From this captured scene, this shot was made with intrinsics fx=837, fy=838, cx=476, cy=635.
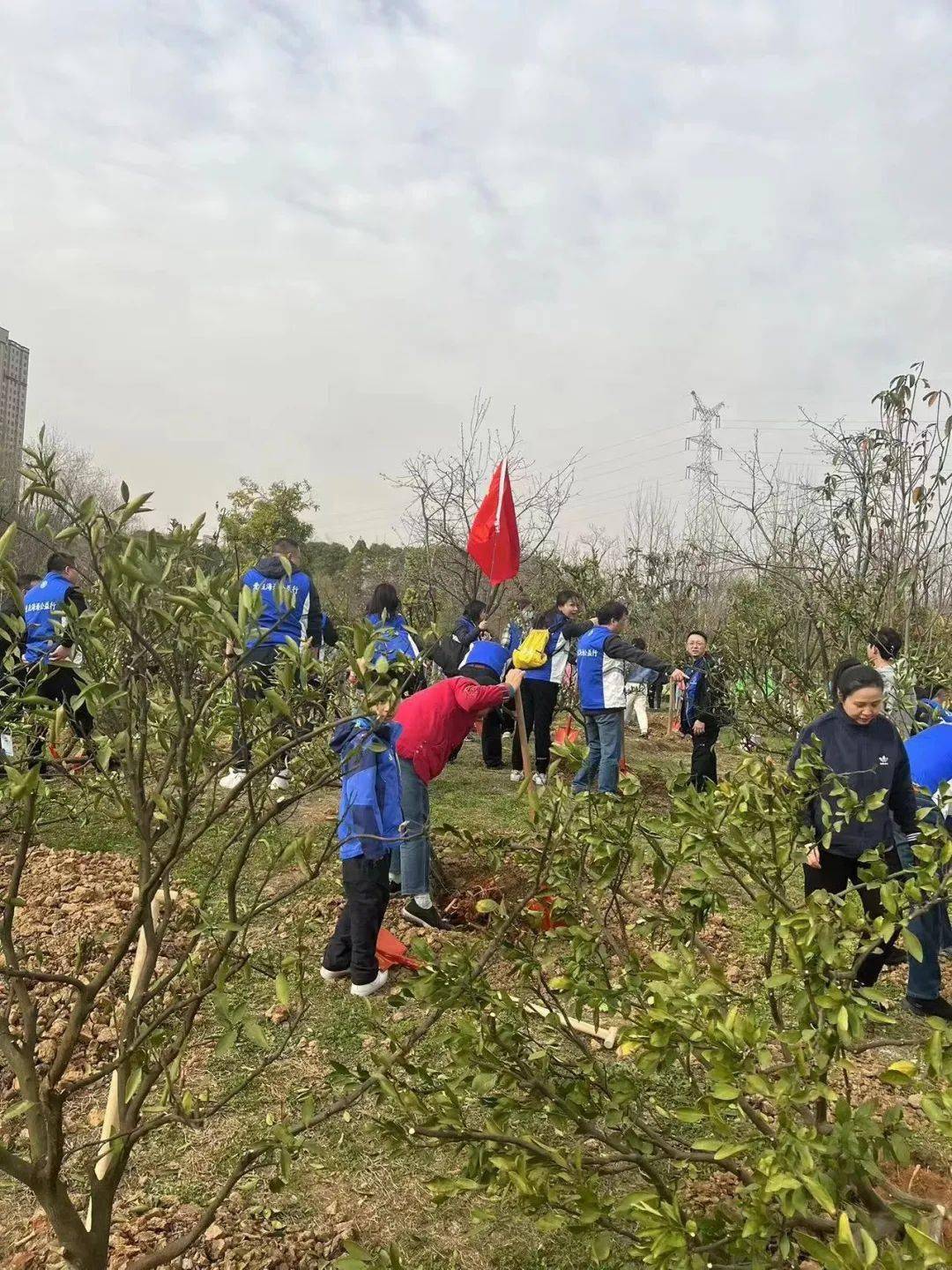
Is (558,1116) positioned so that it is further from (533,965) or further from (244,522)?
(244,522)

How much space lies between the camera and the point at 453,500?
1238 cm

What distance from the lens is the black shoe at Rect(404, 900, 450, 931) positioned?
4.32m

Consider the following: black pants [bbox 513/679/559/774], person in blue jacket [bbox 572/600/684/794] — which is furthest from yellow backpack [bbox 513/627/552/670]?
black pants [bbox 513/679/559/774]

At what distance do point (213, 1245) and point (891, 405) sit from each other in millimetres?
4884

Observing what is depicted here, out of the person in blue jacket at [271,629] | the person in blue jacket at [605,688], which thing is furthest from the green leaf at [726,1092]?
the person in blue jacket at [605,688]

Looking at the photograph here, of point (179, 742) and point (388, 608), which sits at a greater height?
point (388, 608)

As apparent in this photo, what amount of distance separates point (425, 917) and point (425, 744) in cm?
93

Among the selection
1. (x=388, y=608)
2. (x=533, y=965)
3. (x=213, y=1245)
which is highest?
(x=388, y=608)

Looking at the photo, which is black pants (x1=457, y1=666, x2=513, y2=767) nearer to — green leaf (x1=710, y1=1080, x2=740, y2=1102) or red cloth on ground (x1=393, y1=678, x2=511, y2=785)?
red cloth on ground (x1=393, y1=678, x2=511, y2=785)

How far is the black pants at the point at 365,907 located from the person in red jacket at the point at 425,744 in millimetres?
448

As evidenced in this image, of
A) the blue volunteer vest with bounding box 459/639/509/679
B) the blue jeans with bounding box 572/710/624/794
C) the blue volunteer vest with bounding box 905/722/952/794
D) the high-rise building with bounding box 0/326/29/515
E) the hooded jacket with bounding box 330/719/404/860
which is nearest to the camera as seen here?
the hooded jacket with bounding box 330/719/404/860

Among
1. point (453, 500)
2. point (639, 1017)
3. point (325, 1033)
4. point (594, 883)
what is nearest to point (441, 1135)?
point (639, 1017)

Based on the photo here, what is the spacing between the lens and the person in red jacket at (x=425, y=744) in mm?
4102

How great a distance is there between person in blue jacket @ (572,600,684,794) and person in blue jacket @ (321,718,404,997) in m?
3.03
